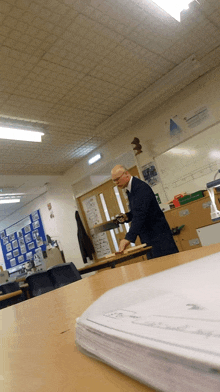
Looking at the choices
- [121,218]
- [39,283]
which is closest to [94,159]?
[39,283]

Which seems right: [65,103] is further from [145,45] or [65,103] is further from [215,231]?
[215,231]

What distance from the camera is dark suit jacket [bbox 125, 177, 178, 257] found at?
7.57 ft

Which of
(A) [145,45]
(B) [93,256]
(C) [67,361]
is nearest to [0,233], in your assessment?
(B) [93,256]

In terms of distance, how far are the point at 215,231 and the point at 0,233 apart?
8778 mm

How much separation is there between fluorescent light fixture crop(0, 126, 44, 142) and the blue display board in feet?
13.6

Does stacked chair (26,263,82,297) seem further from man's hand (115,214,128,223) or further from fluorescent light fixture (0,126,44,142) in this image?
fluorescent light fixture (0,126,44,142)

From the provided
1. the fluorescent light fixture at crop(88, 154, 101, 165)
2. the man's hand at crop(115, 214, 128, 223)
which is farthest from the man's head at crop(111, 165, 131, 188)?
the fluorescent light fixture at crop(88, 154, 101, 165)

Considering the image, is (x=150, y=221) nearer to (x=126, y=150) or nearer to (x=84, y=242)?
(x=126, y=150)

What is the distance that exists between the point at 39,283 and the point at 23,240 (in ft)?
20.2

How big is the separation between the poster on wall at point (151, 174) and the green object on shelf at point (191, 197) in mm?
1213

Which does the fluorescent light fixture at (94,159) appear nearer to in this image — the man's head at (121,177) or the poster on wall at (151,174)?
the poster on wall at (151,174)

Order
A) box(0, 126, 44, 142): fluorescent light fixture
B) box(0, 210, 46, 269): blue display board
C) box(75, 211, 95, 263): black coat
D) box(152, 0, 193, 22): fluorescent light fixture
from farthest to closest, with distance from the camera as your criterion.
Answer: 1. box(0, 210, 46, 269): blue display board
2. box(75, 211, 95, 263): black coat
3. box(0, 126, 44, 142): fluorescent light fixture
4. box(152, 0, 193, 22): fluorescent light fixture

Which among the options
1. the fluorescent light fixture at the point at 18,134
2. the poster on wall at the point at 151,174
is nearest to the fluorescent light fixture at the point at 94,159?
the poster on wall at the point at 151,174

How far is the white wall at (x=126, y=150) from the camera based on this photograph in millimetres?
4836
